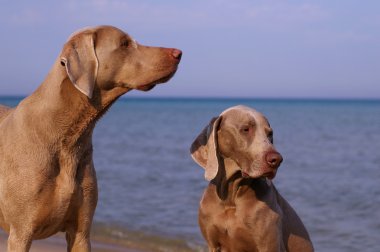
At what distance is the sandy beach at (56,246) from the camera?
711 centimetres

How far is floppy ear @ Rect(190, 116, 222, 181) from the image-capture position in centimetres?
527

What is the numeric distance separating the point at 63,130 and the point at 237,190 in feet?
4.76

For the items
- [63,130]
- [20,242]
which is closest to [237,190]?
[63,130]

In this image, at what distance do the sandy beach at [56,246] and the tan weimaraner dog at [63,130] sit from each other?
8.16ft

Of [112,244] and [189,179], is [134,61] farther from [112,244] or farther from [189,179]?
[189,179]

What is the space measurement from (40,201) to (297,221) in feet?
7.19

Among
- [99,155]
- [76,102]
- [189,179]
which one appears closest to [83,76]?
[76,102]

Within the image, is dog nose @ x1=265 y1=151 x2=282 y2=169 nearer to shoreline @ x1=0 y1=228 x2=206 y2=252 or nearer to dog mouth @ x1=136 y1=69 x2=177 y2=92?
dog mouth @ x1=136 y1=69 x2=177 y2=92

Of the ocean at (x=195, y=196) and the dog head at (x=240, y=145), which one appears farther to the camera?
the ocean at (x=195, y=196)

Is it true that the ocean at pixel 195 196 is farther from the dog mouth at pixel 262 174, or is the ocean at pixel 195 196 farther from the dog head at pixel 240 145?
the dog mouth at pixel 262 174

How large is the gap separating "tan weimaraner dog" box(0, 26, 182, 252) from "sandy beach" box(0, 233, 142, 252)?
2.49m

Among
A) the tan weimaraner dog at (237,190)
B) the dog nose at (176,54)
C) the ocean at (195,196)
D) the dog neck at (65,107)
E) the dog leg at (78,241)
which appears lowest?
the ocean at (195,196)

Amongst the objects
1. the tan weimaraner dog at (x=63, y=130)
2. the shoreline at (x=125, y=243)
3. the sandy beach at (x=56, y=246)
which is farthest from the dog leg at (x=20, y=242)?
the shoreline at (x=125, y=243)

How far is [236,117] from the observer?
17.4 ft
